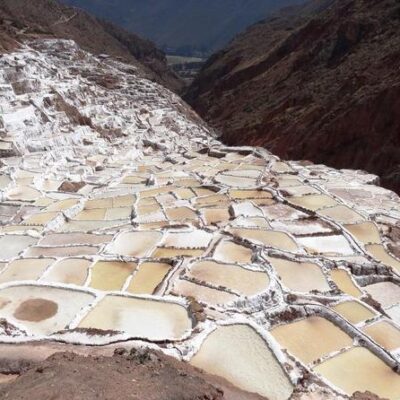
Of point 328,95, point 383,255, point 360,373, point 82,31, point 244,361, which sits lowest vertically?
point 360,373

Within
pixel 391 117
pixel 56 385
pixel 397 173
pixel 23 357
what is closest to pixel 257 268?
pixel 23 357

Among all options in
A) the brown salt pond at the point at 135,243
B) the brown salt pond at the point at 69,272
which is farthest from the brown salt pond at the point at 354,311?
the brown salt pond at the point at 69,272

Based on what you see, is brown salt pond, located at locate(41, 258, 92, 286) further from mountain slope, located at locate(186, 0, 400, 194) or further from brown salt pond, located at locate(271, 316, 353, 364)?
mountain slope, located at locate(186, 0, 400, 194)

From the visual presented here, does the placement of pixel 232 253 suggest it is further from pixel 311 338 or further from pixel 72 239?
pixel 72 239

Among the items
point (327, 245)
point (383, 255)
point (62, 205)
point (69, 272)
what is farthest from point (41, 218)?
point (383, 255)

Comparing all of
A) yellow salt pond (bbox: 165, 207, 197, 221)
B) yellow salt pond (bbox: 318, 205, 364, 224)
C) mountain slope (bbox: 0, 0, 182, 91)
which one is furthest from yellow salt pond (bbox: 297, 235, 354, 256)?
mountain slope (bbox: 0, 0, 182, 91)
